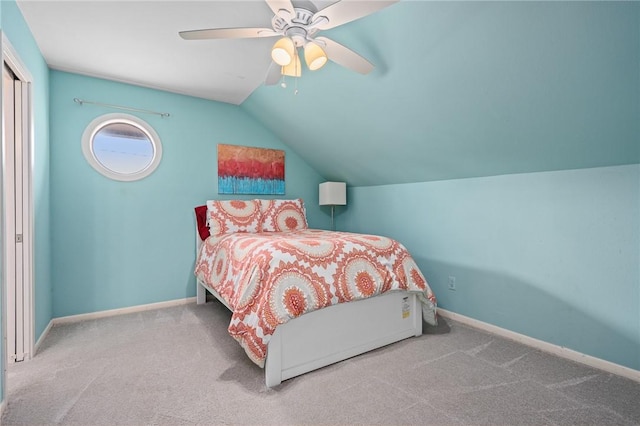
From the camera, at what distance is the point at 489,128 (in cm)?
212

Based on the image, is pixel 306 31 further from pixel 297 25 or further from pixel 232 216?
pixel 232 216

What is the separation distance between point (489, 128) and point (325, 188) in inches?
83.4

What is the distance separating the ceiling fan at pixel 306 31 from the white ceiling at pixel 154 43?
23 centimetres

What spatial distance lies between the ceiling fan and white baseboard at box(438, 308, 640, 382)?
2.20 m

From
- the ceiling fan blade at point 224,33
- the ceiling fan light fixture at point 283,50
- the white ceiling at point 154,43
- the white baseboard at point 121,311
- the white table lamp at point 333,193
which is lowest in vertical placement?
the white baseboard at point 121,311

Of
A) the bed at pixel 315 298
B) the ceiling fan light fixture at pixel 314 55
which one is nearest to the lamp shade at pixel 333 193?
the bed at pixel 315 298

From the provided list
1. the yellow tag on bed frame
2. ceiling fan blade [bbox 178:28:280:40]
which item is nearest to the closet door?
ceiling fan blade [bbox 178:28:280:40]

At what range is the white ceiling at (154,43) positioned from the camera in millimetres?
1883

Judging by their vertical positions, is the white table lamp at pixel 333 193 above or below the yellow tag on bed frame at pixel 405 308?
above

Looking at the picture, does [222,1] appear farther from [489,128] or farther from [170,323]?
[170,323]

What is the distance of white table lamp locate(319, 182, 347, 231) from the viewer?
3.88 metres

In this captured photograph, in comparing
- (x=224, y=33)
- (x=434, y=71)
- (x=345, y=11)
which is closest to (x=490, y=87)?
(x=434, y=71)

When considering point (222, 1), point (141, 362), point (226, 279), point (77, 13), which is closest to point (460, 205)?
point (226, 279)

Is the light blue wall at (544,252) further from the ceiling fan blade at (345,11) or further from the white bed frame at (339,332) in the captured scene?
the ceiling fan blade at (345,11)
